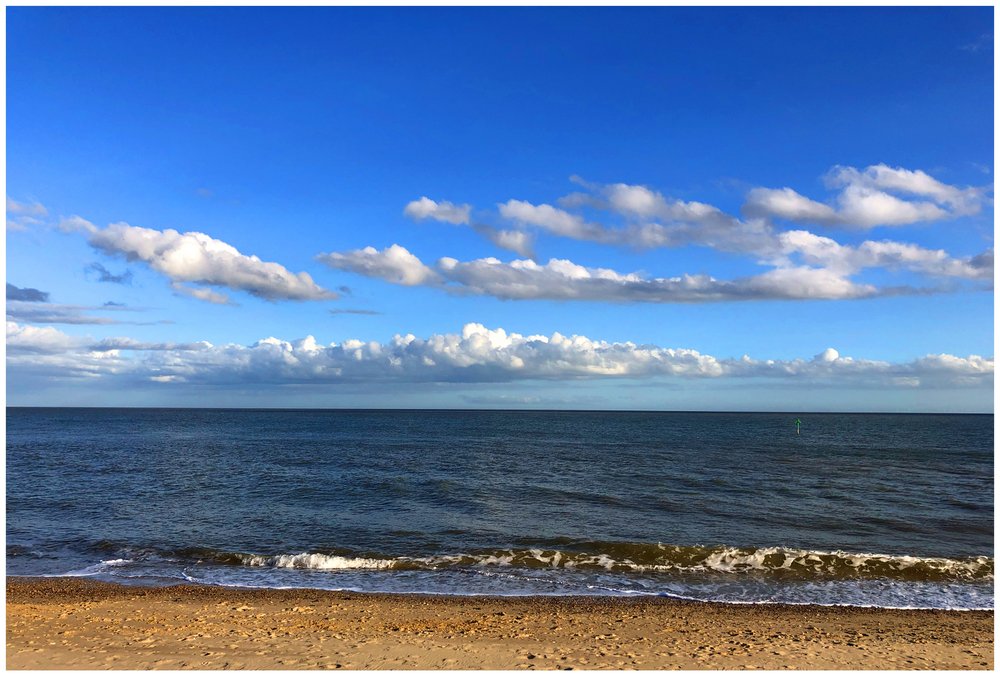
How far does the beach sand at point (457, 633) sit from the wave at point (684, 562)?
3386 millimetres

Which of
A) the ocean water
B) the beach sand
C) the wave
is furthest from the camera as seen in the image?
the wave

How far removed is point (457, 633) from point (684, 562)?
9.79 metres

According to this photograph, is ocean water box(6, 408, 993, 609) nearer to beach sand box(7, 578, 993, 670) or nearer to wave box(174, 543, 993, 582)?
wave box(174, 543, 993, 582)

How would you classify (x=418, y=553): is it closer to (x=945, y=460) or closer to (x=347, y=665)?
(x=347, y=665)

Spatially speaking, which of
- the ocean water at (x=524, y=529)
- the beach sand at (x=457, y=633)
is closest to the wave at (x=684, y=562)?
the ocean water at (x=524, y=529)

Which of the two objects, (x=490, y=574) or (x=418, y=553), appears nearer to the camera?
(x=490, y=574)

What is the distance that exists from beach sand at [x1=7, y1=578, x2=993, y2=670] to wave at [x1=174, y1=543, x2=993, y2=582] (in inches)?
133

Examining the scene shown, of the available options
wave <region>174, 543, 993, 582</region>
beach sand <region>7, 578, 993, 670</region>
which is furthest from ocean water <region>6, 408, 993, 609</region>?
beach sand <region>7, 578, 993, 670</region>

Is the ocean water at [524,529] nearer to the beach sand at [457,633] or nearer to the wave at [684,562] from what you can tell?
the wave at [684,562]

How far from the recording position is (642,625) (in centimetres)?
1371

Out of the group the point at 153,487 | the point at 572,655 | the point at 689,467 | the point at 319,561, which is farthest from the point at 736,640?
the point at 689,467

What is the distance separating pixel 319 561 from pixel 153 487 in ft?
66.0

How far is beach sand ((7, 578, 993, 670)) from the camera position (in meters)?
11.0

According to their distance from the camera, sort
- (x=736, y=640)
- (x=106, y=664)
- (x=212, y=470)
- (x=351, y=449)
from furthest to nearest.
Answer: (x=351, y=449) < (x=212, y=470) < (x=736, y=640) < (x=106, y=664)
